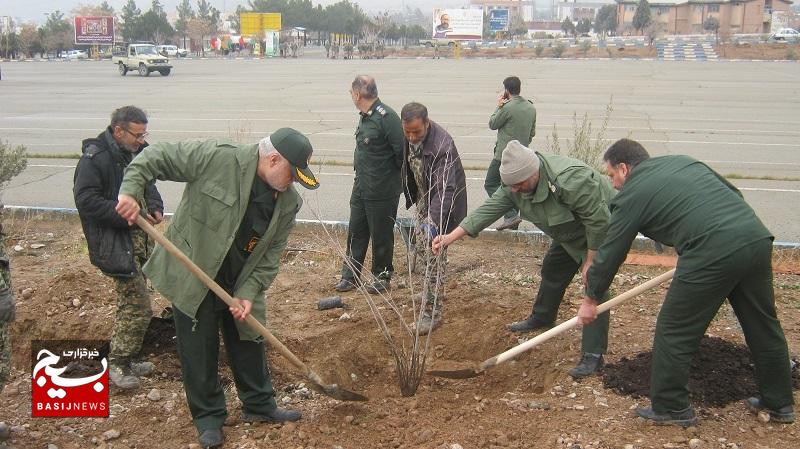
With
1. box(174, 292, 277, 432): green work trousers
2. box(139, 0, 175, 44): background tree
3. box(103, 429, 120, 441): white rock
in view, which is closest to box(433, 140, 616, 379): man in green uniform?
box(174, 292, 277, 432): green work trousers

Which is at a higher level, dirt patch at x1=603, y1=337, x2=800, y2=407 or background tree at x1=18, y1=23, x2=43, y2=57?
background tree at x1=18, y1=23, x2=43, y2=57

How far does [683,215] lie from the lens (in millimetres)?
3971

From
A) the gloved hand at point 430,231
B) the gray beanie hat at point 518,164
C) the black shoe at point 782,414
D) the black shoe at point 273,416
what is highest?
the gray beanie hat at point 518,164

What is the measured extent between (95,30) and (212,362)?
2936 inches

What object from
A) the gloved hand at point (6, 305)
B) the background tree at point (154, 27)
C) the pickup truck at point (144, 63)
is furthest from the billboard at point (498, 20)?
the gloved hand at point (6, 305)

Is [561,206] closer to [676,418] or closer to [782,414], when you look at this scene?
[676,418]

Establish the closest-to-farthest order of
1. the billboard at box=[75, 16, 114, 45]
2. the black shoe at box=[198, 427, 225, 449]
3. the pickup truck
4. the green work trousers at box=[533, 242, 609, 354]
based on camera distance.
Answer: the black shoe at box=[198, 427, 225, 449], the green work trousers at box=[533, 242, 609, 354], the pickup truck, the billboard at box=[75, 16, 114, 45]

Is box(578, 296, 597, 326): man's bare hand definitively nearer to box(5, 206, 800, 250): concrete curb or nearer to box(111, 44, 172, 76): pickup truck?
box(5, 206, 800, 250): concrete curb

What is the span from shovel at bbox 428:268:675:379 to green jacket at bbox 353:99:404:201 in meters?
1.91

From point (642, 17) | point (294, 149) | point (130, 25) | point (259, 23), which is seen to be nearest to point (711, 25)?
point (642, 17)

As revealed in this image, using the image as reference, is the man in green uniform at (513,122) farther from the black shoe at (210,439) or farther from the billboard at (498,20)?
the billboard at (498,20)

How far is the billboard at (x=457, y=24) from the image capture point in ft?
293

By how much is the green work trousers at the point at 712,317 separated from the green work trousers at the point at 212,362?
218cm

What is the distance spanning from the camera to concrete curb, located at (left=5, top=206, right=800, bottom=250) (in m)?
7.70
